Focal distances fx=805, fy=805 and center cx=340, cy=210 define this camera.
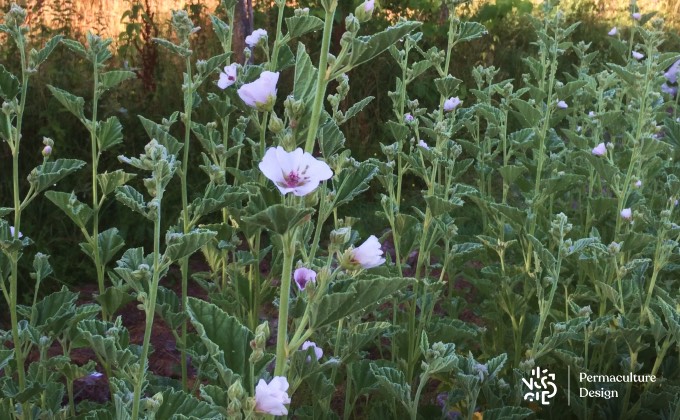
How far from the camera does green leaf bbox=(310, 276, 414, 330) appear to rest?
1.16 meters

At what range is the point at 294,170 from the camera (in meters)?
1.19

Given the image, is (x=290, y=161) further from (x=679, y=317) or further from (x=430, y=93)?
(x=430, y=93)

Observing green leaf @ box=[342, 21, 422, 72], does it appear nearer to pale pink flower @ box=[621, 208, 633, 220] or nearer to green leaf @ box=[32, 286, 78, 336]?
green leaf @ box=[32, 286, 78, 336]

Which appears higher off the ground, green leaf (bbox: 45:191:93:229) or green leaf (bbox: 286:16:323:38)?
green leaf (bbox: 286:16:323:38)

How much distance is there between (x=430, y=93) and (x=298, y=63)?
4.43 meters

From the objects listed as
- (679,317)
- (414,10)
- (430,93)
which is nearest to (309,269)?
(679,317)

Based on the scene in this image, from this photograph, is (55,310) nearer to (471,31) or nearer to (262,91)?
(262,91)

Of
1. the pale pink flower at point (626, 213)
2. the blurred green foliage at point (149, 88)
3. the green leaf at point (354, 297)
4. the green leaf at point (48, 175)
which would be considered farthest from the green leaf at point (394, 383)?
the blurred green foliage at point (149, 88)

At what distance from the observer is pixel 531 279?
252 centimetres

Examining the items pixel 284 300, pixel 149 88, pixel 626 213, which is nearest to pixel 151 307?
pixel 284 300

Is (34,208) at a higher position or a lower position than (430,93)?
lower

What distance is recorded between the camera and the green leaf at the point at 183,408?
1.27 meters

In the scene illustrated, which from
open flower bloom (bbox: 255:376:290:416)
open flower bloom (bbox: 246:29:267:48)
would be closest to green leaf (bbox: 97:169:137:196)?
open flower bloom (bbox: 246:29:267:48)

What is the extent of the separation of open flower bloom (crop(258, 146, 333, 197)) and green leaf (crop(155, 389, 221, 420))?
37 centimetres
